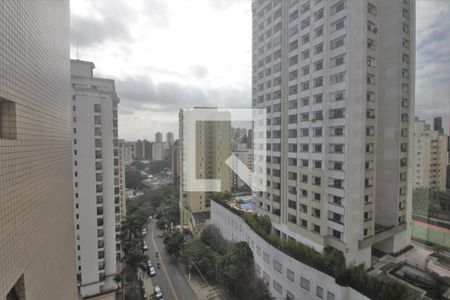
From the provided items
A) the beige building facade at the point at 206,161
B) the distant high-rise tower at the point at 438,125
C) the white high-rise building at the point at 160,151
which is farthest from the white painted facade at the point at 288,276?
the white high-rise building at the point at 160,151

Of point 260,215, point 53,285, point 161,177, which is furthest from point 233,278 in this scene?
point 161,177

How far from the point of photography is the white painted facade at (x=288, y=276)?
91.6 inches

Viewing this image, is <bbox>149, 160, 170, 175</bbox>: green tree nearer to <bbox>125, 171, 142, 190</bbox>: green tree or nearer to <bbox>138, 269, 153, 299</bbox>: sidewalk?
<bbox>125, 171, 142, 190</bbox>: green tree

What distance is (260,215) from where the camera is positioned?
159 inches

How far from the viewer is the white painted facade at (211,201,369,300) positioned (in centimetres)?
233

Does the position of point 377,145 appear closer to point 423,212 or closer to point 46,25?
point 423,212

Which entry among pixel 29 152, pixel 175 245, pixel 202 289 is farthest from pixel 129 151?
pixel 29 152

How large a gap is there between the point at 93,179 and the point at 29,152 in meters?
3.63

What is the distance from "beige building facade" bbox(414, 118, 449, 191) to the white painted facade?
1372mm

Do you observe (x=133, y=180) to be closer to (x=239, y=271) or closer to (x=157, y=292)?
(x=157, y=292)

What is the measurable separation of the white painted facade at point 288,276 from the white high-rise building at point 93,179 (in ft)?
9.75

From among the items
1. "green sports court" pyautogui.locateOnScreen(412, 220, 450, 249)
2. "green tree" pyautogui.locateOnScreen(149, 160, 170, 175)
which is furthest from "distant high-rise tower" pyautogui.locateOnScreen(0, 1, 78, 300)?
"green tree" pyautogui.locateOnScreen(149, 160, 170, 175)

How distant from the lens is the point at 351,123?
2.59 metres

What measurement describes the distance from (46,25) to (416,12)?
3.33 meters
